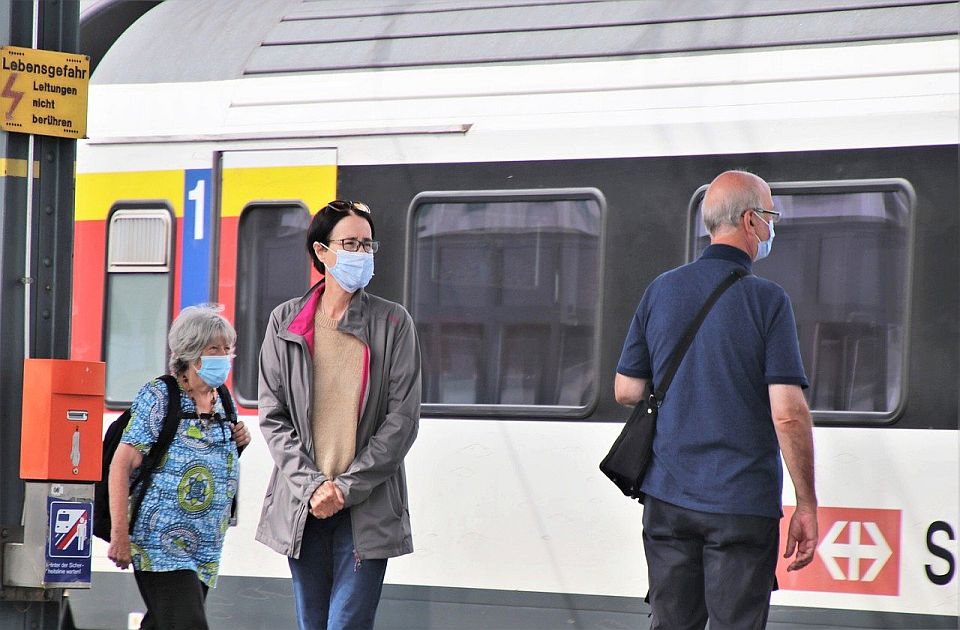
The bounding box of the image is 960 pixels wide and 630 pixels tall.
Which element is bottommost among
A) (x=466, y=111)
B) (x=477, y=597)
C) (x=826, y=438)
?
(x=477, y=597)

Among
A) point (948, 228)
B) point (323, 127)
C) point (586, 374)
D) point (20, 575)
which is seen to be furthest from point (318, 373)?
point (948, 228)

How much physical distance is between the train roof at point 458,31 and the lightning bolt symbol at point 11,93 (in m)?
1.98

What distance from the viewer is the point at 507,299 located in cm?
605

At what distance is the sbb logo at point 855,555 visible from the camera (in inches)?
209

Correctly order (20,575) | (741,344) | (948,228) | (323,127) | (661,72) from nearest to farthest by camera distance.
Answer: (741,344)
(20,575)
(948,228)
(661,72)
(323,127)

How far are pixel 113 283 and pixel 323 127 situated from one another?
4.32 ft

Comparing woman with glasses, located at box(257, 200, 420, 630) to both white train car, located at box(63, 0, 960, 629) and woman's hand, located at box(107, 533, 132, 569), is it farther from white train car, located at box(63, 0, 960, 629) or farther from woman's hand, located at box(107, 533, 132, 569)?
white train car, located at box(63, 0, 960, 629)

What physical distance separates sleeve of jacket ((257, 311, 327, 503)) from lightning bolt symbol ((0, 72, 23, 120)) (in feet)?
3.63

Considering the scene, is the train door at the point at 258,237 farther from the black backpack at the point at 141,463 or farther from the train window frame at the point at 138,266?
the black backpack at the point at 141,463

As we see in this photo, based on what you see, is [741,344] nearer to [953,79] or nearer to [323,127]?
[953,79]

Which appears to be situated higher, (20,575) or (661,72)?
(661,72)

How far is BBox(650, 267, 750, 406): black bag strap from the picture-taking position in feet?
13.6

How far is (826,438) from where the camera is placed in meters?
5.48

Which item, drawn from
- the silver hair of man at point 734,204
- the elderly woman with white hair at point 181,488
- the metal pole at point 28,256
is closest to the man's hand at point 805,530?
the silver hair of man at point 734,204
